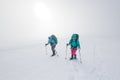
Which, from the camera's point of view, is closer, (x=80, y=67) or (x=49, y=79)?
(x=49, y=79)

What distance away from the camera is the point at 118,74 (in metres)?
11.1

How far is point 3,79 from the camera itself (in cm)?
1133

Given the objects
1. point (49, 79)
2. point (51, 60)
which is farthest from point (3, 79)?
point (51, 60)

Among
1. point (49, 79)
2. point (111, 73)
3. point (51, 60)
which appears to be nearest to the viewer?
point (49, 79)

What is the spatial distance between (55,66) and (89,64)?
2.14m

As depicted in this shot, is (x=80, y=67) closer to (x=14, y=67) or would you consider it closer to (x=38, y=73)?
(x=38, y=73)

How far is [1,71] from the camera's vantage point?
42.9 feet

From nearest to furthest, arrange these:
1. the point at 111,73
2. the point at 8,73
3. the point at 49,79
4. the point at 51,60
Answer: the point at 49,79 < the point at 111,73 < the point at 8,73 < the point at 51,60

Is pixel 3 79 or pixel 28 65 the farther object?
pixel 28 65

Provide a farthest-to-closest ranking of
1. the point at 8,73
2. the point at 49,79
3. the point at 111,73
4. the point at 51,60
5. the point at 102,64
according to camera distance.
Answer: the point at 51,60
the point at 102,64
the point at 8,73
the point at 111,73
the point at 49,79

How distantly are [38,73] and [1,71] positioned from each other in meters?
2.74

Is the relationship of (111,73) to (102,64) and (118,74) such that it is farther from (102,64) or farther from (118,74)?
(102,64)

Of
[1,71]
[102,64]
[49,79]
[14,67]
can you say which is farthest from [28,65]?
[102,64]

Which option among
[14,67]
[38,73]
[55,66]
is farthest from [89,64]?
[14,67]
